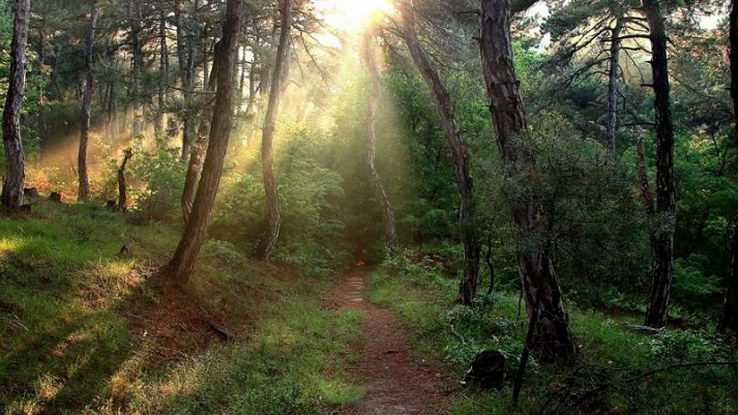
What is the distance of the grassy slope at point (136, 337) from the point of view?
621cm

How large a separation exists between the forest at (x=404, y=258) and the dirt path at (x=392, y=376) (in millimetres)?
58

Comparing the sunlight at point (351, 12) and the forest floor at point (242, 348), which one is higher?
the sunlight at point (351, 12)

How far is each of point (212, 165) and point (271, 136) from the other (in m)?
6.68

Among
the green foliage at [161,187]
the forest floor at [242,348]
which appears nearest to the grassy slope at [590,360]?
the forest floor at [242,348]

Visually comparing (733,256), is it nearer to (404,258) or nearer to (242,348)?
(242,348)

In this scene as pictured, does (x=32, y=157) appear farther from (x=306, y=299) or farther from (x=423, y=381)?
(x=423, y=381)

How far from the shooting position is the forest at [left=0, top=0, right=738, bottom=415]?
630 centimetres

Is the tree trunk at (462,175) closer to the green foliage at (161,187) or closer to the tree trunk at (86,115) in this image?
the green foliage at (161,187)

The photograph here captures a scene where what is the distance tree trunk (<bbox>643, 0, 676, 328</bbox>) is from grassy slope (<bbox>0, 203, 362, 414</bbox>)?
7.39 m

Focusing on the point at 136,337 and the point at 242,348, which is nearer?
the point at 136,337

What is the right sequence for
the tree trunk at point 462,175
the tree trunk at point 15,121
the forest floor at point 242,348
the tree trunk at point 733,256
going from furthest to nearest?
the tree trunk at point 462,175
the tree trunk at point 15,121
the tree trunk at point 733,256
the forest floor at point 242,348

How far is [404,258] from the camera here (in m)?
20.7

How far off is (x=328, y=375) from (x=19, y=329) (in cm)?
455

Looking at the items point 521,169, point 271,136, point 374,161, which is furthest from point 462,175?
point 374,161
